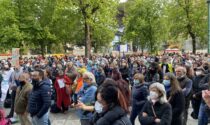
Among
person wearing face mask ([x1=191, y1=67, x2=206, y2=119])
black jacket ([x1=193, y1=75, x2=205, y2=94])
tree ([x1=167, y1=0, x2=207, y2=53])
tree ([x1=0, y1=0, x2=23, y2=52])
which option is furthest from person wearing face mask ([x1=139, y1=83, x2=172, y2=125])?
tree ([x1=167, y1=0, x2=207, y2=53])

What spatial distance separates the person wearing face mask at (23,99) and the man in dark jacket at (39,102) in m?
0.53

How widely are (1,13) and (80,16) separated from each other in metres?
8.91

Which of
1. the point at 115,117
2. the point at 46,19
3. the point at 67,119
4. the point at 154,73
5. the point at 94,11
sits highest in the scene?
the point at 94,11

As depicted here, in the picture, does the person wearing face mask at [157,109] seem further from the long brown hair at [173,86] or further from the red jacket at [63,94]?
the red jacket at [63,94]

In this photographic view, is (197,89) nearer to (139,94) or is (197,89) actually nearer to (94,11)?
(139,94)

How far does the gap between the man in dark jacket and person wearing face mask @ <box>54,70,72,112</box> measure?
471cm

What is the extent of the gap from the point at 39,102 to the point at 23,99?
2.30 ft

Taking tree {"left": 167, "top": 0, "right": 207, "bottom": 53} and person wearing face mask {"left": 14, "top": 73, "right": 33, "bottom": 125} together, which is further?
tree {"left": 167, "top": 0, "right": 207, "bottom": 53}

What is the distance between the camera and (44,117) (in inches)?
306

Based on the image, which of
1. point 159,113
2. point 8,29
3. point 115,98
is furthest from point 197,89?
point 8,29

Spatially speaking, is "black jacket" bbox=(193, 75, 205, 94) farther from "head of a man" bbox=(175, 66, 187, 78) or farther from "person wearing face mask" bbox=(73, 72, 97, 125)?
"person wearing face mask" bbox=(73, 72, 97, 125)

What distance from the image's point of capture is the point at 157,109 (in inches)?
232

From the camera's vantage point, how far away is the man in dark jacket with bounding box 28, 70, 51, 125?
24.9ft

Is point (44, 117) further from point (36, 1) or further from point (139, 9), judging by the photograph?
point (36, 1)
